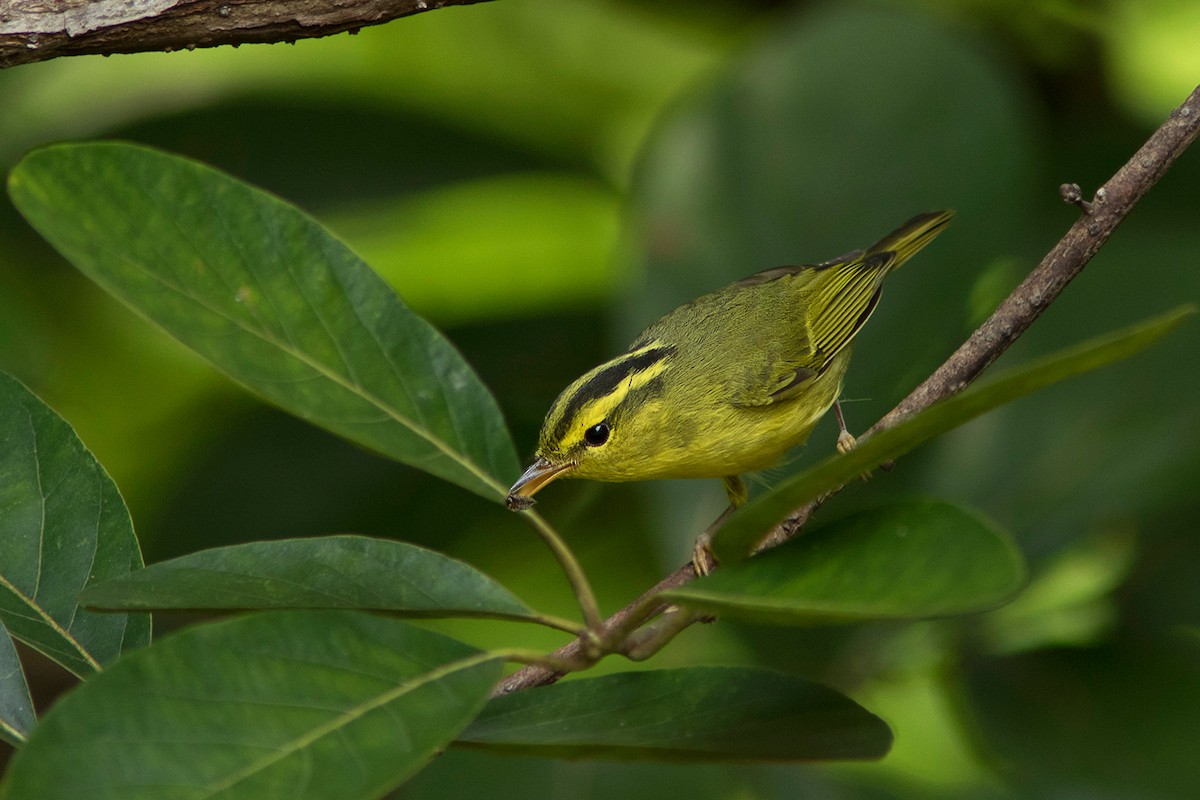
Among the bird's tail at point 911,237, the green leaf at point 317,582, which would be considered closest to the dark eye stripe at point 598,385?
the bird's tail at point 911,237

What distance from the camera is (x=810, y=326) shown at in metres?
3.06

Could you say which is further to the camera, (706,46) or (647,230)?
(706,46)

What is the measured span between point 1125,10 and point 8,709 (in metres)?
3.64

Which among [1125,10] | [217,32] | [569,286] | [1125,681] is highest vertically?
[217,32]

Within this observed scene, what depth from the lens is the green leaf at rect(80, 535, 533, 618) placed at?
4.66 ft

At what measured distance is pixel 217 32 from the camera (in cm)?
167

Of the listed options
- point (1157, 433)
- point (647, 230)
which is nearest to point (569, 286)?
point (647, 230)

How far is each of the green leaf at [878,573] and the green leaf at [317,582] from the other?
36 centimetres

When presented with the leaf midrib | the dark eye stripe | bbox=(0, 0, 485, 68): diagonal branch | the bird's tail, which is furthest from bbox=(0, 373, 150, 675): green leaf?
the bird's tail

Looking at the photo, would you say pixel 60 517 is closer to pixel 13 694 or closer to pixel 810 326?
pixel 13 694

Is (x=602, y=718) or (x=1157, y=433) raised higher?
(x=602, y=718)

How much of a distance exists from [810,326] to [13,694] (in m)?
2.06

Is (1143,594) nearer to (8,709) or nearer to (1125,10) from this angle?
(1125,10)

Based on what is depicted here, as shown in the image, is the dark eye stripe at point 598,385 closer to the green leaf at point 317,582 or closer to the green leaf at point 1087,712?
the green leaf at point 317,582
